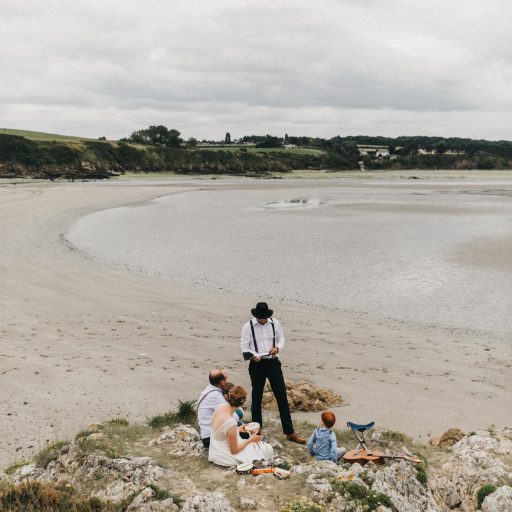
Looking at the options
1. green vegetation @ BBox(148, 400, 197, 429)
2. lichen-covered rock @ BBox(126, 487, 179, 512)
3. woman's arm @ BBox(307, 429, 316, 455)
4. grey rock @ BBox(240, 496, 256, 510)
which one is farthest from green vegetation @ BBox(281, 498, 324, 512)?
green vegetation @ BBox(148, 400, 197, 429)

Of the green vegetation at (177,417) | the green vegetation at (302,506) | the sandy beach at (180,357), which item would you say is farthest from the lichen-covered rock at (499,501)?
the green vegetation at (177,417)

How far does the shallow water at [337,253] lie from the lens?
18641 millimetres

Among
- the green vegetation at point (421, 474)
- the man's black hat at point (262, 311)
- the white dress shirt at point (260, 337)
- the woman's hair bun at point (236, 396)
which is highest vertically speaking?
the man's black hat at point (262, 311)

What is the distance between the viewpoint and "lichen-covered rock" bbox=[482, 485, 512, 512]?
6.61 m

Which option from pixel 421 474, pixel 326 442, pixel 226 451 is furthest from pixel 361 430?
pixel 226 451

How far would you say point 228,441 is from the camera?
731 centimetres

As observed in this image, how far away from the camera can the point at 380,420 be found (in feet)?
32.5

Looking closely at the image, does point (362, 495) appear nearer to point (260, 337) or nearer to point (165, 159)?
point (260, 337)

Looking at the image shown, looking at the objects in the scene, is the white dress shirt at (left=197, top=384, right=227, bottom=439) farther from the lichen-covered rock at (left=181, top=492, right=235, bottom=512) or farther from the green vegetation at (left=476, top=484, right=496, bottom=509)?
the green vegetation at (left=476, top=484, right=496, bottom=509)

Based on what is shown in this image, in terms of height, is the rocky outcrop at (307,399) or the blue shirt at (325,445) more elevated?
the blue shirt at (325,445)

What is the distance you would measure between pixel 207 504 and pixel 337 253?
2209cm

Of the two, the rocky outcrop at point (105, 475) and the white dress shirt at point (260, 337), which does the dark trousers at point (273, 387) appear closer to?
the white dress shirt at point (260, 337)

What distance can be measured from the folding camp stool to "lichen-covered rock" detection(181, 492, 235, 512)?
2.59 meters

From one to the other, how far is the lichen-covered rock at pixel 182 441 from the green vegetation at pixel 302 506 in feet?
6.20
